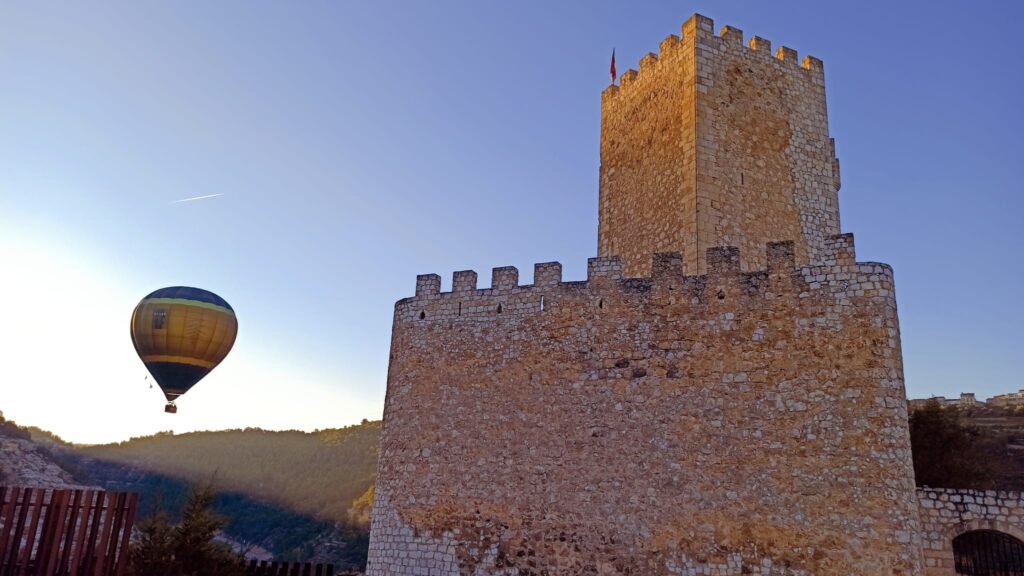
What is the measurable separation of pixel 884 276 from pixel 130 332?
51.0ft

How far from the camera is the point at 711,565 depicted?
929 centimetres

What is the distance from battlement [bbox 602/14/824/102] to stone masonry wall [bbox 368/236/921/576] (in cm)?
547

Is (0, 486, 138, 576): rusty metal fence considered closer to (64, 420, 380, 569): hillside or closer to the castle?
the castle

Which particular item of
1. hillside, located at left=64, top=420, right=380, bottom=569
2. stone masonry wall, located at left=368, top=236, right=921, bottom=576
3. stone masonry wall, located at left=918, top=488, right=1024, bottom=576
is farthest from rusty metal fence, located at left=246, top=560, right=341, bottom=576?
hillside, located at left=64, top=420, right=380, bottom=569

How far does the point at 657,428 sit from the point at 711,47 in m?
7.92

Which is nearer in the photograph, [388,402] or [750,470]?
[750,470]

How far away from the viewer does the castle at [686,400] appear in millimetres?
9055

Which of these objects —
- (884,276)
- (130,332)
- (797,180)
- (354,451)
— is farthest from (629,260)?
(354,451)

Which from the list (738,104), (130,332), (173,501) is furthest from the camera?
(173,501)

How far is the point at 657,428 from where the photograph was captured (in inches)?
398

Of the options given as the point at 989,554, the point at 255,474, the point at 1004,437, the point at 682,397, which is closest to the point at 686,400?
the point at 682,397

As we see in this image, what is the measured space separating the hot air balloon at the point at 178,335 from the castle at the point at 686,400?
18.7 ft

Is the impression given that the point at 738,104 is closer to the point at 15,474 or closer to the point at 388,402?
the point at 388,402

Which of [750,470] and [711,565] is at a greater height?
[750,470]
